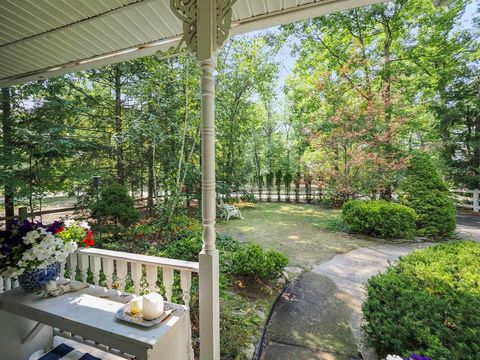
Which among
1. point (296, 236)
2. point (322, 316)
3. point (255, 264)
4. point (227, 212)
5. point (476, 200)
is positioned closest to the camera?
point (322, 316)

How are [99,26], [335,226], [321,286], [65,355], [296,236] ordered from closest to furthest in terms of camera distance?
[65,355], [99,26], [321,286], [296,236], [335,226]

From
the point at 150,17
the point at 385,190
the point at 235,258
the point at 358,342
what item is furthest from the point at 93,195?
the point at 385,190

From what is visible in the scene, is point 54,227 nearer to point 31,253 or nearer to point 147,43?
point 31,253

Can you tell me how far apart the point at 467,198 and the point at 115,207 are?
1230 cm

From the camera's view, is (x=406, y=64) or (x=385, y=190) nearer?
(x=385, y=190)

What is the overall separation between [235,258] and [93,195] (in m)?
4.19

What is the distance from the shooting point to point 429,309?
1.66m

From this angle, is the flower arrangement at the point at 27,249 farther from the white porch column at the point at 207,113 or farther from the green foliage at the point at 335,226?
the green foliage at the point at 335,226

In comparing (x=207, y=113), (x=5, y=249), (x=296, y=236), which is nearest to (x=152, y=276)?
(x=5, y=249)

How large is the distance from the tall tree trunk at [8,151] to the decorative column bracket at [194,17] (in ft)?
16.6

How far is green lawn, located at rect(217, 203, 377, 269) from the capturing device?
4633 millimetres

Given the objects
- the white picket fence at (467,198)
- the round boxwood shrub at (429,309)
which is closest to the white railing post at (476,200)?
the white picket fence at (467,198)

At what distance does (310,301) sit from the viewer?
2932 millimetres

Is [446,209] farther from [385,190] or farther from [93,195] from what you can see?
[93,195]
